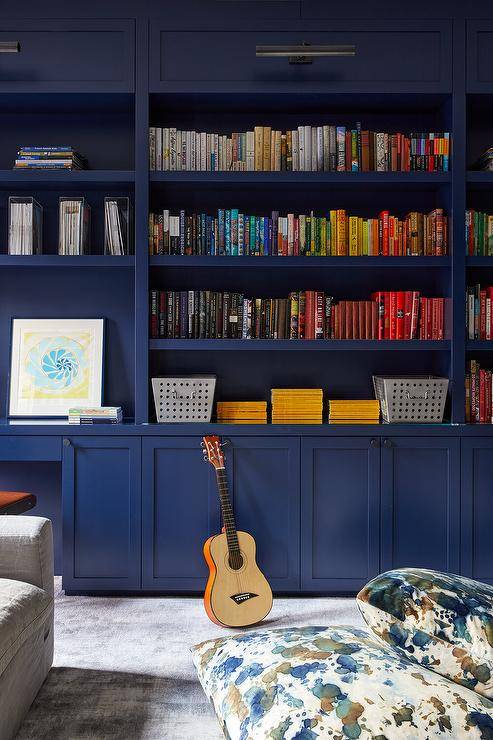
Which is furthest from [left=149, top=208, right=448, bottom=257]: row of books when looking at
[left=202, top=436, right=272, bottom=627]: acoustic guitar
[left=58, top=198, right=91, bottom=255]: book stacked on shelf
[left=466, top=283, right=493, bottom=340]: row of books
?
[left=202, top=436, right=272, bottom=627]: acoustic guitar

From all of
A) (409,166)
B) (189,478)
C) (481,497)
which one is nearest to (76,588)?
(189,478)

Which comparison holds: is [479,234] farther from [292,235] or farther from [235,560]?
[235,560]

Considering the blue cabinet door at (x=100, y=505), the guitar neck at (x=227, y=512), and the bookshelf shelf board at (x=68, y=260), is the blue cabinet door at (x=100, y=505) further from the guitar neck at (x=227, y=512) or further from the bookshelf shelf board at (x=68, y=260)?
the bookshelf shelf board at (x=68, y=260)

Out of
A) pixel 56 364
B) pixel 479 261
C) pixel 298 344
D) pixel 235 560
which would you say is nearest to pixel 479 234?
pixel 479 261

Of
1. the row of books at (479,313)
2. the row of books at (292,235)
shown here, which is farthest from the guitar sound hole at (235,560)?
the row of books at (479,313)

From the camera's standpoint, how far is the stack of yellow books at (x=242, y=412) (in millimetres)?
3104

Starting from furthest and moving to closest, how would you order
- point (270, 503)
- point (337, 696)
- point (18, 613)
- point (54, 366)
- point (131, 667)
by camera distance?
point (54, 366) → point (270, 503) → point (131, 667) → point (18, 613) → point (337, 696)

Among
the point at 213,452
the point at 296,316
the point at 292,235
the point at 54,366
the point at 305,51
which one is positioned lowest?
the point at 213,452

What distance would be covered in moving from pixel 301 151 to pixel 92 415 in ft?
5.43

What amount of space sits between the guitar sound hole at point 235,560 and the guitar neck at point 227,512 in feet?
0.07

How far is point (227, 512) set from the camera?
283 cm

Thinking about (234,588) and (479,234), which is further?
(479,234)

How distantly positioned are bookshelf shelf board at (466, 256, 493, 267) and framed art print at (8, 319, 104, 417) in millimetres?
1917

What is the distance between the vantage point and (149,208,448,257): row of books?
122 inches
